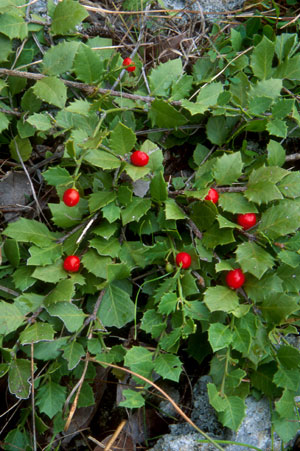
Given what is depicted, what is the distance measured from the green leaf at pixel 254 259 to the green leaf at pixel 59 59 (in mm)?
1468

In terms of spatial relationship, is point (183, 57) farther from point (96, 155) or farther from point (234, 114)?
point (96, 155)

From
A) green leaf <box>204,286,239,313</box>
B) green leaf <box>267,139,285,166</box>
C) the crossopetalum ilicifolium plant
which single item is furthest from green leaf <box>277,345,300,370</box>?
green leaf <box>267,139,285,166</box>

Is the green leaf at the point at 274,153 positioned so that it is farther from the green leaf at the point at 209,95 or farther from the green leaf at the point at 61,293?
the green leaf at the point at 61,293

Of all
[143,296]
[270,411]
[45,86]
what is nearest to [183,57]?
[45,86]

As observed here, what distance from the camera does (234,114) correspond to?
8.82 feet

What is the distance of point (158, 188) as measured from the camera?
2.44 meters

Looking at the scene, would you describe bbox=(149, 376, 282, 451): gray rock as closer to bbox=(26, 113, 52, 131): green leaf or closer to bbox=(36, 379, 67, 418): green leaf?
bbox=(36, 379, 67, 418): green leaf

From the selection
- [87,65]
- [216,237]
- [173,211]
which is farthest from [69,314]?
[87,65]

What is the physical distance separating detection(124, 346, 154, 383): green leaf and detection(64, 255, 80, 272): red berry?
0.54 meters

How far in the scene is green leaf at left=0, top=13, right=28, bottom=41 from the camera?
8.41 feet

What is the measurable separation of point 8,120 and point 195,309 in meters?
1.58

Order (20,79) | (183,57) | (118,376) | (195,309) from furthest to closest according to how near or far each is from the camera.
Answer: (183,57), (20,79), (118,376), (195,309)

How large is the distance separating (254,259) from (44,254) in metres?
1.15

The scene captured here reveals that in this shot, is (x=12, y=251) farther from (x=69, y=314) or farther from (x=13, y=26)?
(x=13, y=26)
